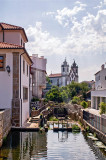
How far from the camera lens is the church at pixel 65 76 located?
11972cm

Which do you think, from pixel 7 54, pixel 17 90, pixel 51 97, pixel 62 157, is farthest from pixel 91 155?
pixel 51 97

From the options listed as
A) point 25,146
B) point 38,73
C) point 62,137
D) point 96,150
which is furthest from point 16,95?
point 38,73

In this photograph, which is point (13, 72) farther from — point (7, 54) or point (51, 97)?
point (51, 97)

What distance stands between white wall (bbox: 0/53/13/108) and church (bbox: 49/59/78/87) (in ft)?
326

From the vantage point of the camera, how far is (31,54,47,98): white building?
46031mm

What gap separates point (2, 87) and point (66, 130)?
7472mm

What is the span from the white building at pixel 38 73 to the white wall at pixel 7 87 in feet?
82.5

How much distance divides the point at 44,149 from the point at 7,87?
23.8 ft

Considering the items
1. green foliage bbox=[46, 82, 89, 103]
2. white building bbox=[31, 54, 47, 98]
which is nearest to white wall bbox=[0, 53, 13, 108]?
white building bbox=[31, 54, 47, 98]

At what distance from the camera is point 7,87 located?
64.3 ft

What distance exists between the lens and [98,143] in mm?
15984

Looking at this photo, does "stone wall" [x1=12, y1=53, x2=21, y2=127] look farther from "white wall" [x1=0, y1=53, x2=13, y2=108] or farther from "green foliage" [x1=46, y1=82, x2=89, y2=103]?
"green foliage" [x1=46, y1=82, x2=89, y2=103]

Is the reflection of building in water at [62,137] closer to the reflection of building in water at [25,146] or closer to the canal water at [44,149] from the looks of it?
the canal water at [44,149]

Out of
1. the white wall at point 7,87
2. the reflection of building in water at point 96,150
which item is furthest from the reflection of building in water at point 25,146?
the reflection of building in water at point 96,150
